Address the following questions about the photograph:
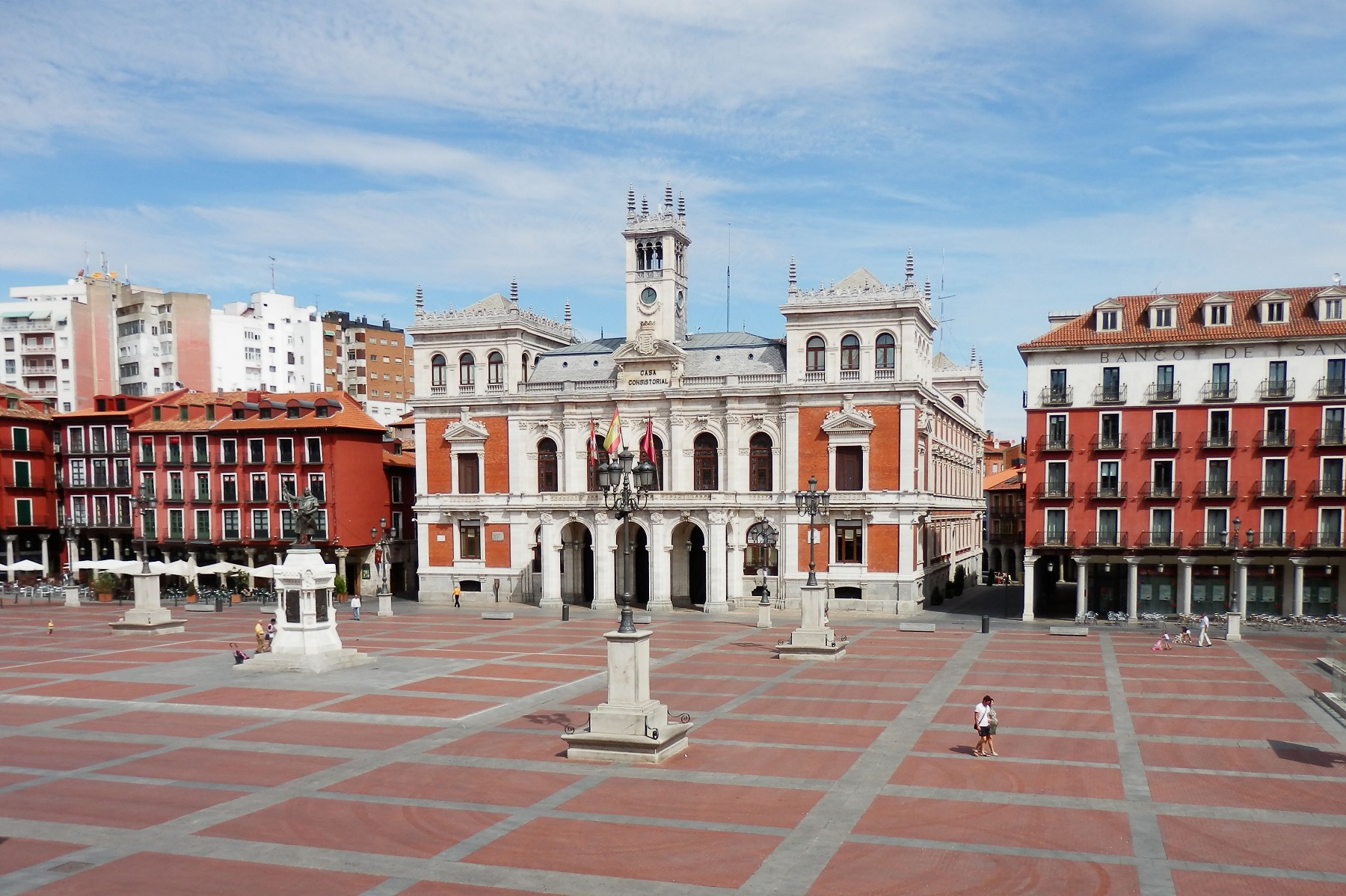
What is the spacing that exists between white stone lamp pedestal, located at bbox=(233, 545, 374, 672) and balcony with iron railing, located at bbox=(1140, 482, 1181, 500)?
4066 centimetres

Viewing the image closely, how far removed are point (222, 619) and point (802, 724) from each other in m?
41.7

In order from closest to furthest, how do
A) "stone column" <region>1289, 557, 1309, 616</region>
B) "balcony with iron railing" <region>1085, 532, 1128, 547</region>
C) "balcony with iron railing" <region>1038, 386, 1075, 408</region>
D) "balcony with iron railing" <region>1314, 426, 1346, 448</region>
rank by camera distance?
"balcony with iron railing" <region>1314, 426, 1346, 448</region> < "stone column" <region>1289, 557, 1309, 616</region> < "balcony with iron railing" <region>1085, 532, 1128, 547</region> < "balcony with iron railing" <region>1038, 386, 1075, 408</region>

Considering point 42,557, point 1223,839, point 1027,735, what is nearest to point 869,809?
point 1223,839

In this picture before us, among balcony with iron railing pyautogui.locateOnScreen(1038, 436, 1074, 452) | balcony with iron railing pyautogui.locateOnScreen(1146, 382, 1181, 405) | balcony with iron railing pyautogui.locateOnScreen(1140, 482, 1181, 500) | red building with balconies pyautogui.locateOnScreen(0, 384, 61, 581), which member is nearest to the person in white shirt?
balcony with iron railing pyautogui.locateOnScreen(1038, 436, 1074, 452)

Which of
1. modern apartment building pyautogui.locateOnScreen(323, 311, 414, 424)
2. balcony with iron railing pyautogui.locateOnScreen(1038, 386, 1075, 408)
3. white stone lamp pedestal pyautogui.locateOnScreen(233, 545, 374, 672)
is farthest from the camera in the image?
modern apartment building pyautogui.locateOnScreen(323, 311, 414, 424)

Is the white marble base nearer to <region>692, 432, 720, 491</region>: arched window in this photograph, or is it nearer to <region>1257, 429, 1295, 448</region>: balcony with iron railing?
<region>692, 432, 720, 491</region>: arched window

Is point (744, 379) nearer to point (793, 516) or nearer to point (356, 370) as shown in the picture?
point (793, 516)

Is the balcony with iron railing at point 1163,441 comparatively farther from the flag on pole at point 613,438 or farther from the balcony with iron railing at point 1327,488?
the flag on pole at point 613,438

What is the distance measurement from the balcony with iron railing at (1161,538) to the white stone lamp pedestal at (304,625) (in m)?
40.2

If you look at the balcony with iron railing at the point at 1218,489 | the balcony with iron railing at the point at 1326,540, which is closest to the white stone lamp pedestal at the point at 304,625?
the balcony with iron railing at the point at 1218,489

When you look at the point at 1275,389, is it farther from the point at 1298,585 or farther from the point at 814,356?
the point at 814,356

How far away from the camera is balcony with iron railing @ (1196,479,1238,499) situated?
178ft

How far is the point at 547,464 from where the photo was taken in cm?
6662

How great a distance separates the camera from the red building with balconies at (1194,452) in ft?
175
